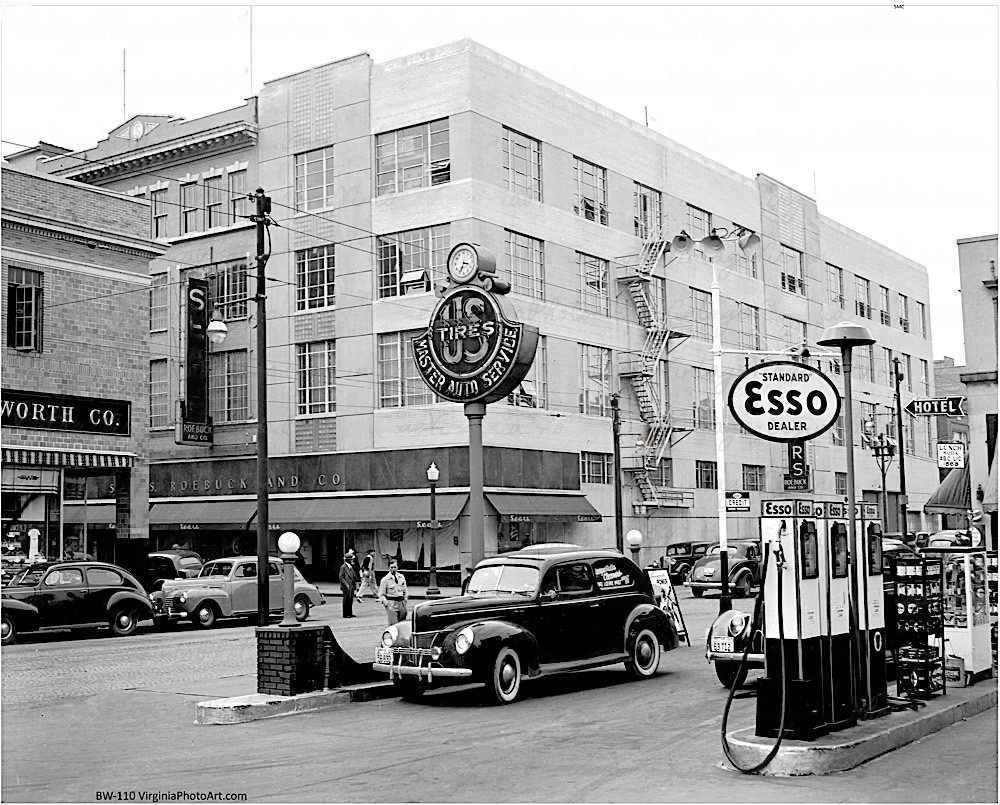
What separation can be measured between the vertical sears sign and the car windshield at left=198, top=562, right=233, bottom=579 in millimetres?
8884

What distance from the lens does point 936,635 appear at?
12.8 meters

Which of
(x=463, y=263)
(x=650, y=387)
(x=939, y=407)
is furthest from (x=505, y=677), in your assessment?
(x=650, y=387)

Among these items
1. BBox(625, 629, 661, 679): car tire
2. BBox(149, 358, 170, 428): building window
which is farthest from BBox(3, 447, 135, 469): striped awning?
BBox(625, 629, 661, 679): car tire

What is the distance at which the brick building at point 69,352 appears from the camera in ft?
A: 98.4

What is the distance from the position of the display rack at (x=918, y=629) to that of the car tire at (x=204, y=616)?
727 inches

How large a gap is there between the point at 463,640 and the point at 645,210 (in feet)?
134

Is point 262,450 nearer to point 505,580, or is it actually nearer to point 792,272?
point 505,580

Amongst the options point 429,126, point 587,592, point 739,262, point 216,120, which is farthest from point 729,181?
point 587,592

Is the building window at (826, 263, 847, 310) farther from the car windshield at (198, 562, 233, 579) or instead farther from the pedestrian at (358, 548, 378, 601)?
the car windshield at (198, 562, 233, 579)

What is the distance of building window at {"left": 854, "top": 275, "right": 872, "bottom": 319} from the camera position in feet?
224

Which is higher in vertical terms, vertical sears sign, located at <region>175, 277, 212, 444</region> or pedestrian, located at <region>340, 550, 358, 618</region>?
vertical sears sign, located at <region>175, 277, 212, 444</region>

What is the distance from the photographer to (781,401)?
36.9 feet

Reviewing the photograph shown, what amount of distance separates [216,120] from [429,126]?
10.8 metres

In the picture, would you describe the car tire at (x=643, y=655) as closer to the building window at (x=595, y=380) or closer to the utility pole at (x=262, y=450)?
the utility pole at (x=262, y=450)
